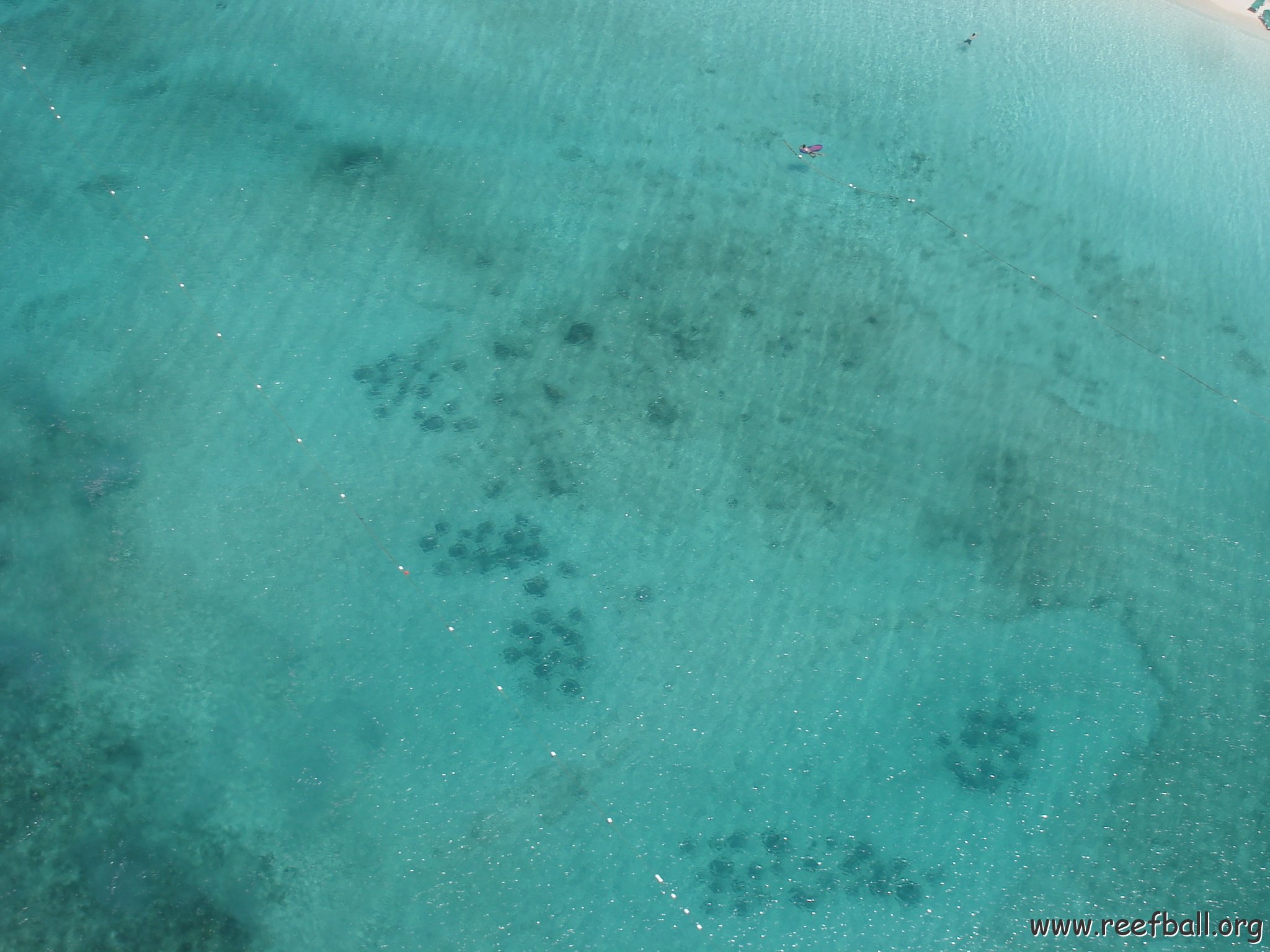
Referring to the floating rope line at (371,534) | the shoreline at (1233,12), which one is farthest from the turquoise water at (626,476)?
the shoreline at (1233,12)

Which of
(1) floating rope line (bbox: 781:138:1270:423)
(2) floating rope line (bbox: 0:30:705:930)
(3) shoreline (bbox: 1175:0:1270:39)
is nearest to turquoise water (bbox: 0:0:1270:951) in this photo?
(2) floating rope line (bbox: 0:30:705:930)

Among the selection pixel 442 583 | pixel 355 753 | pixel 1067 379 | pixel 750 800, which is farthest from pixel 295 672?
pixel 1067 379

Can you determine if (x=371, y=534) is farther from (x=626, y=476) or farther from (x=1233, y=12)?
(x=1233, y=12)

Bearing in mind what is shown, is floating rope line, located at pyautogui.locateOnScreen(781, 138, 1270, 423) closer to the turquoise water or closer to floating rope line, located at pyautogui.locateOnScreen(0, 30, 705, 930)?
the turquoise water

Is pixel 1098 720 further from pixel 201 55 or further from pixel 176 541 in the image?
pixel 201 55

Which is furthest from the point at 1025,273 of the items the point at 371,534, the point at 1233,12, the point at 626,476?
the point at 371,534

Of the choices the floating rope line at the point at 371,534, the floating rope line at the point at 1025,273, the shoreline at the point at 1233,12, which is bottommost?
the floating rope line at the point at 371,534

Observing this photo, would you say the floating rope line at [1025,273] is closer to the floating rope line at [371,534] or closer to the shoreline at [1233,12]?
the shoreline at [1233,12]
